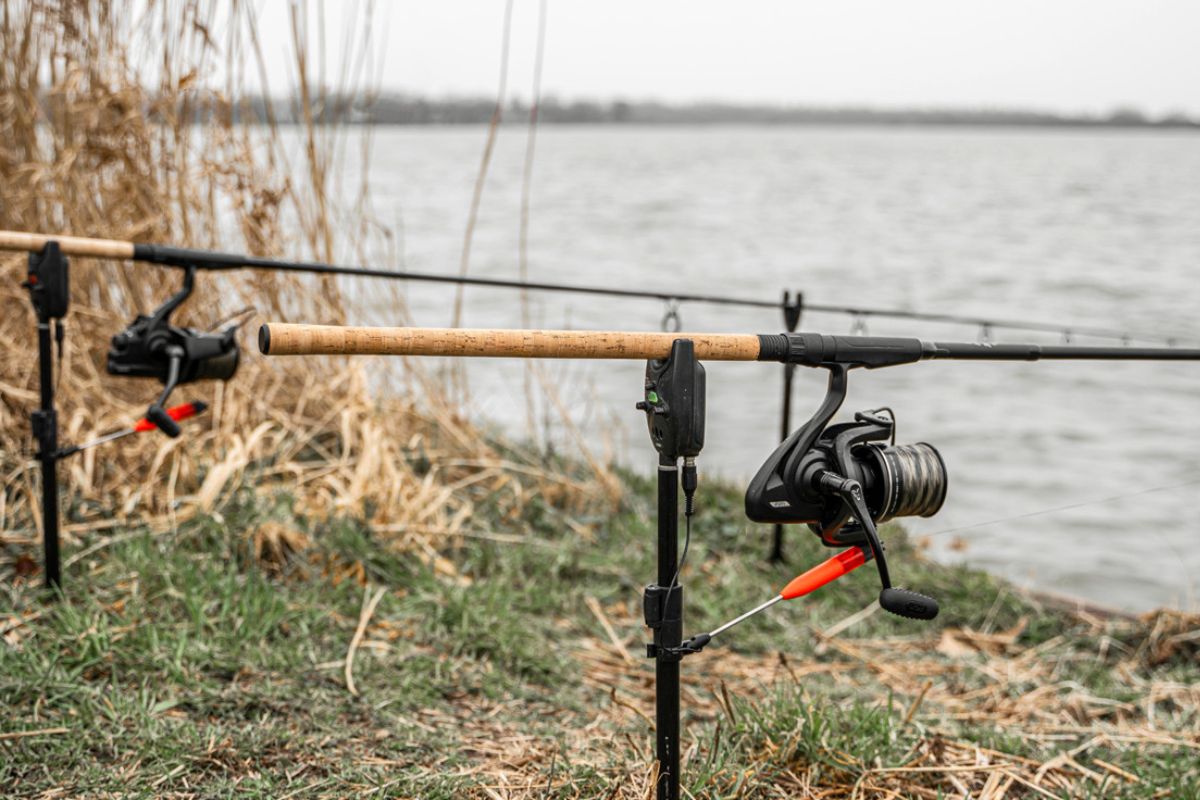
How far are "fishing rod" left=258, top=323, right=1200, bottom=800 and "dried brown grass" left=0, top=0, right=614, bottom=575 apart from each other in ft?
6.61

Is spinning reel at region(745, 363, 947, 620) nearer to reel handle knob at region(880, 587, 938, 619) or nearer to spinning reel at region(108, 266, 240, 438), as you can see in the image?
reel handle knob at region(880, 587, 938, 619)

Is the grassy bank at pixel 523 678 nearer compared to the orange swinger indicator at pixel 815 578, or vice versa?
the orange swinger indicator at pixel 815 578

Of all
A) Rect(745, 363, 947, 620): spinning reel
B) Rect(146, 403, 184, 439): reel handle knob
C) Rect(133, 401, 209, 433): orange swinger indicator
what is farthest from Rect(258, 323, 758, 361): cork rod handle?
Rect(133, 401, 209, 433): orange swinger indicator

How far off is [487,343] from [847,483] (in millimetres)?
578

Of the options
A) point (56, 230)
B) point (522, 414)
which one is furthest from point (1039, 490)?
point (56, 230)

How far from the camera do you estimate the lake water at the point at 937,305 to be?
242 inches

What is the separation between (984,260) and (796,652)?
13.6 meters

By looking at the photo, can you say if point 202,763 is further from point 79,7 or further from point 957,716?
point 79,7

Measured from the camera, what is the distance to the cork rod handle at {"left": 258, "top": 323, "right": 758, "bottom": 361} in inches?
61.3

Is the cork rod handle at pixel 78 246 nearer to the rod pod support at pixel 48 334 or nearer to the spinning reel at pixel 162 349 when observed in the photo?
the rod pod support at pixel 48 334

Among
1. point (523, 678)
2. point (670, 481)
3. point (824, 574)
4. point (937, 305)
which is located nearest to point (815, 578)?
point (824, 574)

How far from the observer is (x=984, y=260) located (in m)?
16.0

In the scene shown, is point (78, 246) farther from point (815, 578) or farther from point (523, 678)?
point (815, 578)

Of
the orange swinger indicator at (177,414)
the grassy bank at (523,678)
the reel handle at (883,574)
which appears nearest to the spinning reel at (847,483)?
the reel handle at (883,574)
